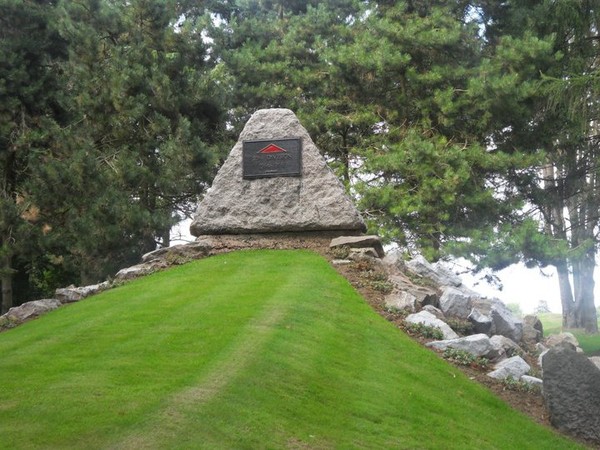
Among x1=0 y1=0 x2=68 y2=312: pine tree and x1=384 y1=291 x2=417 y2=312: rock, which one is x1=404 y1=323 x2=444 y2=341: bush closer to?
x1=384 y1=291 x2=417 y2=312: rock

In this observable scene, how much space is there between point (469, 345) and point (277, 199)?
461 cm

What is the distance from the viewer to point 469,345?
899 centimetres

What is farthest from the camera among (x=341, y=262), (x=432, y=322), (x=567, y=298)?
(x=567, y=298)

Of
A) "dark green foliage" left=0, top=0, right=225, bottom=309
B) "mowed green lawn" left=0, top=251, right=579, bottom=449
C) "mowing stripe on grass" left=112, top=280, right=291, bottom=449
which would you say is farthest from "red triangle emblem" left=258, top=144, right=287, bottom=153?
"dark green foliage" left=0, top=0, right=225, bottom=309

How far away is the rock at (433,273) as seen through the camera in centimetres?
1273

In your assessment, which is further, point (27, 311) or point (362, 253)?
point (362, 253)

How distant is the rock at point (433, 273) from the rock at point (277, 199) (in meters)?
1.11

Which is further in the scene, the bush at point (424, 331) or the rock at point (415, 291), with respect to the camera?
the rock at point (415, 291)

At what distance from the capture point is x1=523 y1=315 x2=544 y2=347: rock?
11883 mm

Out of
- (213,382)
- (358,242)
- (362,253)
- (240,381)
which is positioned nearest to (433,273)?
(358,242)

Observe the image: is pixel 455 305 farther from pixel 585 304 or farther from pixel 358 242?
pixel 585 304

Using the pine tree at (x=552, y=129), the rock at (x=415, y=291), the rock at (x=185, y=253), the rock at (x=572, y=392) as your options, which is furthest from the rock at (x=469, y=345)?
the pine tree at (x=552, y=129)

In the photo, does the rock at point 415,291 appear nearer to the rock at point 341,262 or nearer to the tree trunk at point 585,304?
the rock at point 341,262

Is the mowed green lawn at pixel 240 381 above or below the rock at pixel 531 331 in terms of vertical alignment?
above
